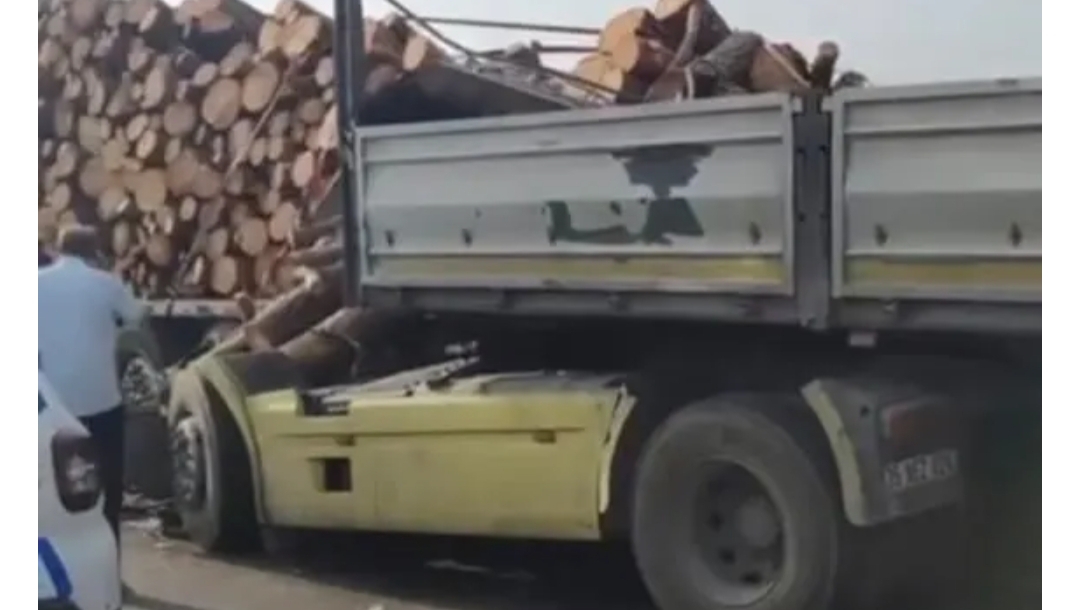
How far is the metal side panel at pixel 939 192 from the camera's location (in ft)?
18.5

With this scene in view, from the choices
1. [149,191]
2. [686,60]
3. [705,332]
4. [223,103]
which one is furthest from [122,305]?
[149,191]

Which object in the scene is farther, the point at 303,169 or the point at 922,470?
the point at 303,169

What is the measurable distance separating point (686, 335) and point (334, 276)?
8.24ft

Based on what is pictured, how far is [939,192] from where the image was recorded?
19.2 feet

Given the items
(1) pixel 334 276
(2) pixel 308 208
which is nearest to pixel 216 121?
(2) pixel 308 208

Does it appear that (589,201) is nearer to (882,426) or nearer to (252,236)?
(882,426)

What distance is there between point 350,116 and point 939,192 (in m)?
3.10

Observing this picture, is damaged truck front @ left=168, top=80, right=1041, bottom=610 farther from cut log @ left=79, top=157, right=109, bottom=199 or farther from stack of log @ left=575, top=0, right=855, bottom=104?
cut log @ left=79, top=157, right=109, bottom=199

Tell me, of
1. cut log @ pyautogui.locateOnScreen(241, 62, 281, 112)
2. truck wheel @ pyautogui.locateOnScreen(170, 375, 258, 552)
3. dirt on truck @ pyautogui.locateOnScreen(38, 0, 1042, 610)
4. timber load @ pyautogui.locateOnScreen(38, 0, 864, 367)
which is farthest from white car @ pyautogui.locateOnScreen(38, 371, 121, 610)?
cut log @ pyautogui.locateOnScreen(241, 62, 281, 112)

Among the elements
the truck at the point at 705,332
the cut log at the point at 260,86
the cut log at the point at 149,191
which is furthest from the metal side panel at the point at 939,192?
the cut log at the point at 149,191

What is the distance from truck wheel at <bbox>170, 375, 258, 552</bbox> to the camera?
27.9ft

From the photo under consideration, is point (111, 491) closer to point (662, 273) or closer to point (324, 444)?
point (324, 444)

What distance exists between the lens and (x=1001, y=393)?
655 cm

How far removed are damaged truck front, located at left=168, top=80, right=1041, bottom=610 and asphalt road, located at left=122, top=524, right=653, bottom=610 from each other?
1.02 ft
